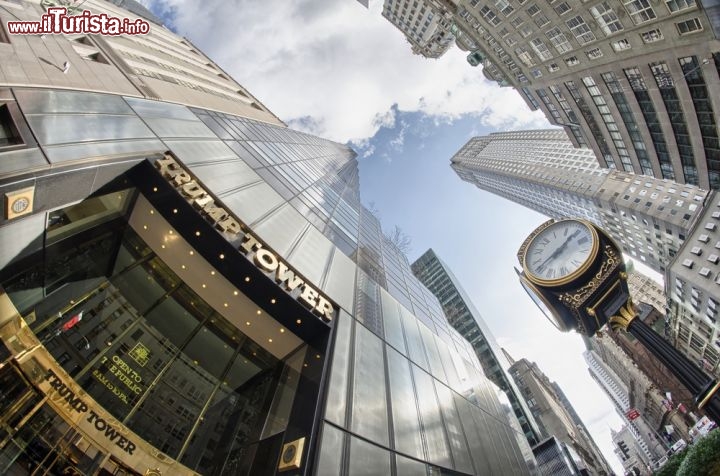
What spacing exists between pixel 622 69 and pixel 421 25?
248 feet

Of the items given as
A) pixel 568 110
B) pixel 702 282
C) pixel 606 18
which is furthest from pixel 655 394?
pixel 606 18

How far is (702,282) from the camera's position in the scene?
43.4m

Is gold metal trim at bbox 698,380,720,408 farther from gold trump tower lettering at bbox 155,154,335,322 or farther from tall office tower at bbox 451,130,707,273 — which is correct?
tall office tower at bbox 451,130,707,273

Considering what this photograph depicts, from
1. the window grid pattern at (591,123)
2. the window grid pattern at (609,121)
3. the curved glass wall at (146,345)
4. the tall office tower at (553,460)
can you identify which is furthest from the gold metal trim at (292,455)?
the window grid pattern at (591,123)

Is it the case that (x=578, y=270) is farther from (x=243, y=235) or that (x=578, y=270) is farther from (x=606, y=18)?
(x=606, y=18)

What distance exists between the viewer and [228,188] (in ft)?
32.9

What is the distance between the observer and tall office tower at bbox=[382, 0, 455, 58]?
280 ft

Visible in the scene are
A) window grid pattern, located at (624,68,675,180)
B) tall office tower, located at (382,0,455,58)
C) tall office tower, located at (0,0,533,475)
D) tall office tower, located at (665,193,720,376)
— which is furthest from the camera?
tall office tower, located at (382,0,455,58)

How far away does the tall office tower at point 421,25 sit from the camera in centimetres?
8532

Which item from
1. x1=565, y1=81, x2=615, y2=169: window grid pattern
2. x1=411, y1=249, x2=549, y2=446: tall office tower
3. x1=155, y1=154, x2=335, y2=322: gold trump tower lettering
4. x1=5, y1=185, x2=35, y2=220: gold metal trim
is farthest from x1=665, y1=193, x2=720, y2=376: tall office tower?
x1=5, y1=185, x2=35, y2=220: gold metal trim

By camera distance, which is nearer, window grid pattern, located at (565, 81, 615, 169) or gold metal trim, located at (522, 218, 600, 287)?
gold metal trim, located at (522, 218, 600, 287)

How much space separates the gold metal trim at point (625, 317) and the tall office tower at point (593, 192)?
5508 cm

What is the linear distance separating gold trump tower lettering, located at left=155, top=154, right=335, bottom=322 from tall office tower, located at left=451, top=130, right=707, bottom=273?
215 feet

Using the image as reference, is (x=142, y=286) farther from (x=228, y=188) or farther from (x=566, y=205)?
(x=566, y=205)
